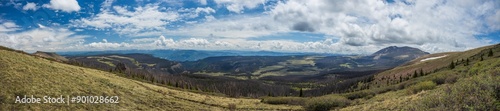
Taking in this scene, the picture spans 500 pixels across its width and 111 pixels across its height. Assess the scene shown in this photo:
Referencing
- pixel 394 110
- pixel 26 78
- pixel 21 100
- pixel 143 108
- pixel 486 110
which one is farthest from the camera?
pixel 143 108

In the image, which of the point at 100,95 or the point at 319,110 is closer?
the point at 100,95

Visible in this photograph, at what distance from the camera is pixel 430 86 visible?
1772 inches

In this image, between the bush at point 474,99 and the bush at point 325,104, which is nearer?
the bush at point 474,99

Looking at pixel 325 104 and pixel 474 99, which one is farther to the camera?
pixel 325 104

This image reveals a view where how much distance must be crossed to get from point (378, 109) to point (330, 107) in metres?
16.0

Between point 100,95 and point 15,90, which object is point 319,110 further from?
point 15,90

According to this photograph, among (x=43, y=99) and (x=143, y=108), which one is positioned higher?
(x=43, y=99)

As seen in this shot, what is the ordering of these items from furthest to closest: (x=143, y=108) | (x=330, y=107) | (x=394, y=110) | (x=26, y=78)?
(x=330, y=107)
(x=143, y=108)
(x=26, y=78)
(x=394, y=110)

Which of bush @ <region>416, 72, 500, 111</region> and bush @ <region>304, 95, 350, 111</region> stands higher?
bush @ <region>416, 72, 500, 111</region>

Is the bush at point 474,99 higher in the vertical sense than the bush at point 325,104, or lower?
higher

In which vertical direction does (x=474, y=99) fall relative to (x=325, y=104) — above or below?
above

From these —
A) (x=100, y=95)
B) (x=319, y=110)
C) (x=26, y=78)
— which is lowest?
(x=319, y=110)

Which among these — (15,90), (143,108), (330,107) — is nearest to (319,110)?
(330,107)

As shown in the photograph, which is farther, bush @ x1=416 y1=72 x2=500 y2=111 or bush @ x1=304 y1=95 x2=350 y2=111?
bush @ x1=304 y1=95 x2=350 y2=111
